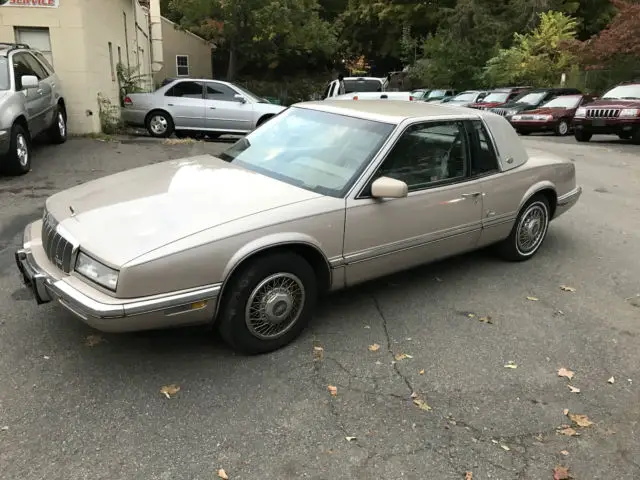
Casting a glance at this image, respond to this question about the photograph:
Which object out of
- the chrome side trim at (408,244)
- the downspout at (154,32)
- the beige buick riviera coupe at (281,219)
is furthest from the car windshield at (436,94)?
the chrome side trim at (408,244)

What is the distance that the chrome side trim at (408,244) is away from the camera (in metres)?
3.89

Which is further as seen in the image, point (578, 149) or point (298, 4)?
point (298, 4)

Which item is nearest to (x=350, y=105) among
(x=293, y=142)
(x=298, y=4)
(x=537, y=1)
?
(x=293, y=142)

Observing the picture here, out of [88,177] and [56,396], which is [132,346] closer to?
[56,396]

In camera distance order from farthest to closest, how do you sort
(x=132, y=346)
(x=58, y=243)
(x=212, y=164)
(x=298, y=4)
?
(x=298, y=4) < (x=212, y=164) < (x=132, y=346) < (x=58, y=243)

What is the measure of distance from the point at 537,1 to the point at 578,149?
21.6 metres

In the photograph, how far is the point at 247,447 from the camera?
2.78 m

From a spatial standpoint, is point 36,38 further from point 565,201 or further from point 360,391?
point 360,391

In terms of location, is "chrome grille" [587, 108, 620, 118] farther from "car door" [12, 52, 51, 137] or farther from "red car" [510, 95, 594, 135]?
"car door" [12, 52, 51, 137]

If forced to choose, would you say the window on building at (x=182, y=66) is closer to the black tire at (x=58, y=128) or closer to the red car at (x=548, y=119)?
the red car at (x=548, y=119)

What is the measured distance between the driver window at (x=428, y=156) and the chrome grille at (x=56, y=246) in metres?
2.08

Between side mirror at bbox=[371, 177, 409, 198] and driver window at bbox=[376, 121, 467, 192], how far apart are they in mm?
194

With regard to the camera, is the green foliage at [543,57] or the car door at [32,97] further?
the green foliage at [543,57]

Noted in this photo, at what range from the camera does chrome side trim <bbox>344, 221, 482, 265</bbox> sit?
12.8ft
